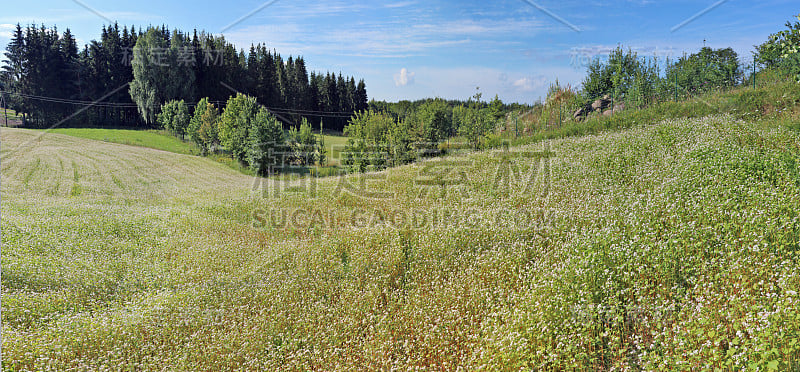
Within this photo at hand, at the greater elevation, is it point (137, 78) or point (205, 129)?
point (137, 78)

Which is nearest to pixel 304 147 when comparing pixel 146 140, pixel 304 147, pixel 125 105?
pixel 304 147

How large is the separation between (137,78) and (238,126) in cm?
3000

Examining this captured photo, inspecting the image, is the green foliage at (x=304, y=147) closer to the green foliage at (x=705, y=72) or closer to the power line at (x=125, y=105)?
the power line at (x=125, y=105)

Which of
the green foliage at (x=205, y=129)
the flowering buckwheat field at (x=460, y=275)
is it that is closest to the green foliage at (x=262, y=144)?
the green foliage at (x=205, y=129)

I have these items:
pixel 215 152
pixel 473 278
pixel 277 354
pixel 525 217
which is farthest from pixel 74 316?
pixel 215 152

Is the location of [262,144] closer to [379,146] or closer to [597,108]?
[379,146]

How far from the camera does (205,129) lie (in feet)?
146

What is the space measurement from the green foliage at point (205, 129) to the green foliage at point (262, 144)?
40.4ft

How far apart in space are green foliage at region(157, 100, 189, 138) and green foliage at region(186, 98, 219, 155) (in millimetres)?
5335

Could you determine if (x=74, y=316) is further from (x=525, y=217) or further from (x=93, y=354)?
(x=525, y=217)

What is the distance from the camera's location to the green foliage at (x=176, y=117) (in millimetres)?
52250

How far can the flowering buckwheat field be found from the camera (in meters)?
4.70

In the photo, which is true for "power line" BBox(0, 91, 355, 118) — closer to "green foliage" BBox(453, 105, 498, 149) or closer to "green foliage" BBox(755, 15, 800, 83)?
"green foliage" BBox(453, 105, 498, 149)

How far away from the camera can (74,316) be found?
6.16 meters
